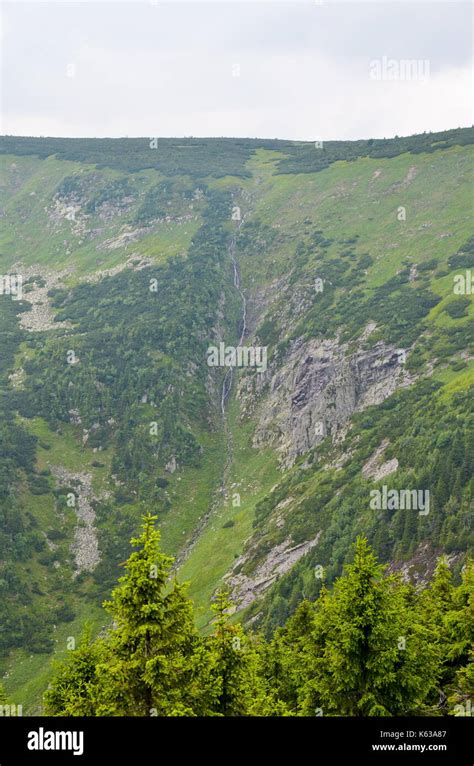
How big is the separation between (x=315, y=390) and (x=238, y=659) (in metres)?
69.6

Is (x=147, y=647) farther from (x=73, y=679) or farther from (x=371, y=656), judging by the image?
(x=73, y=679)

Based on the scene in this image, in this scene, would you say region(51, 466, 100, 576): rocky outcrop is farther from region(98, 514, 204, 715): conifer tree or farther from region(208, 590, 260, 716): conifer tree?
region(98, 514, 204, 715): conifer tree

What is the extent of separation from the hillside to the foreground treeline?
22439 millimetres

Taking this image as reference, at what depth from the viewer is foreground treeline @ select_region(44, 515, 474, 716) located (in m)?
19.1

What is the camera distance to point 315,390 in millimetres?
90062

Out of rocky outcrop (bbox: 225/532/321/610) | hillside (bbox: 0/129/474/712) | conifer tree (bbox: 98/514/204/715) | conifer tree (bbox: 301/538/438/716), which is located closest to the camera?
conifer tree (bbox: 98/514/204/715)

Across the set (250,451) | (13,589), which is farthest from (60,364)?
(13,589)

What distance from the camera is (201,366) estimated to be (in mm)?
107688

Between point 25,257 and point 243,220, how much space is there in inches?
1862

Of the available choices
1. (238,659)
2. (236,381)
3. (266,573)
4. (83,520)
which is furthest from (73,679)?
(236,381)

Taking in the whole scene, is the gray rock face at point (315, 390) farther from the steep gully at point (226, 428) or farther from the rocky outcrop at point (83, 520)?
the rocky outcrop at point (83, 520)

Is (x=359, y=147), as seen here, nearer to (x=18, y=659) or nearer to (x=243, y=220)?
(x=243, y=220)

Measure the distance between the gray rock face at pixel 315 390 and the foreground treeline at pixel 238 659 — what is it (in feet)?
177
